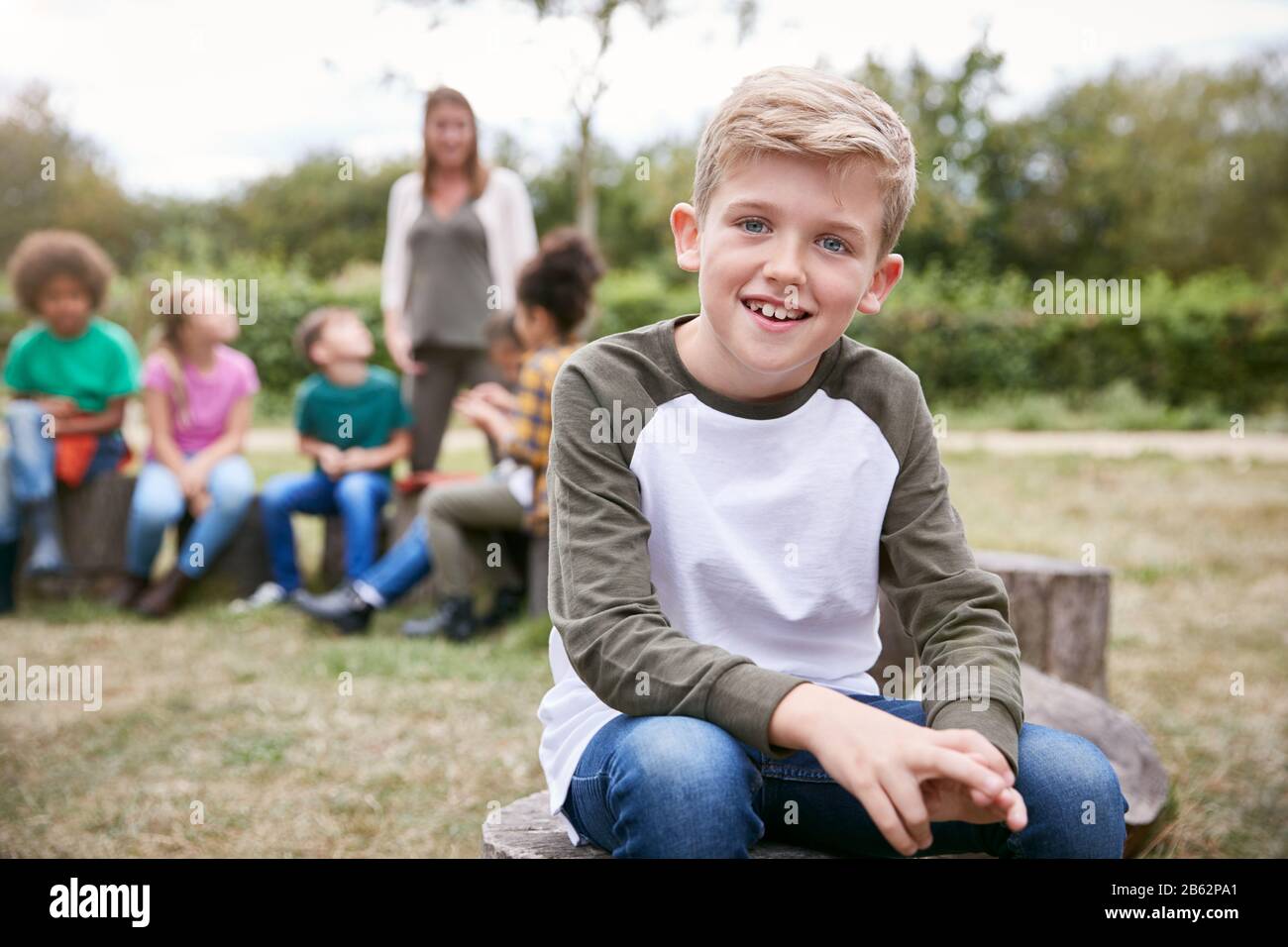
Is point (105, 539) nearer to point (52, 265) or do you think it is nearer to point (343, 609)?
point (52, 265)

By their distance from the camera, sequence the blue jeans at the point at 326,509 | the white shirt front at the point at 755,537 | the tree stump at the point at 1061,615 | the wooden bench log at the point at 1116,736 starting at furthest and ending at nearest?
the blue jeans at the point at 326,509 < the tree stump at the point at 1061,615 < the wooden bench log at the point at 1116,736 < the white shirt front at the point at 755,537

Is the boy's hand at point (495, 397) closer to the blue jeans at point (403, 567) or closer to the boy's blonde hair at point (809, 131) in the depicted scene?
the blue jeans at point (403, 567)

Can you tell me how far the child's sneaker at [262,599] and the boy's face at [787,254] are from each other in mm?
3773

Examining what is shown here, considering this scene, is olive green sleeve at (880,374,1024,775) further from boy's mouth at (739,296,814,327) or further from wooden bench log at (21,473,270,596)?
wooden bench log at (21,473,270,596)

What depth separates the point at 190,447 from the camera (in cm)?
527

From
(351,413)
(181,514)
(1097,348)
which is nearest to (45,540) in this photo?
(181,514)

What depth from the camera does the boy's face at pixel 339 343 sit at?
5.09 meters

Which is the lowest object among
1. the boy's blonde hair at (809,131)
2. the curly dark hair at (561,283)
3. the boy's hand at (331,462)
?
the boy's hand at (331,462)

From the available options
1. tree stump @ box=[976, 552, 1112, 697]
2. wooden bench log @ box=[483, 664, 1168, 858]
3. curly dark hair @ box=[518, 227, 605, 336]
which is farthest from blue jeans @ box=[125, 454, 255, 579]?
wooden bench log @ box=[483, 664, 1168, 858]

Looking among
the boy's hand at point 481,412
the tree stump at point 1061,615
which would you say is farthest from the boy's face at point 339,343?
the tree stump at point 1061,615

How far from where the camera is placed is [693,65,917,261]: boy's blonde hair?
145 cm

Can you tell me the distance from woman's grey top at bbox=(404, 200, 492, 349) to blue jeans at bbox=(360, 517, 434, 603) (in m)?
0.91

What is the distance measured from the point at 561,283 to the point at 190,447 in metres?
1.96
